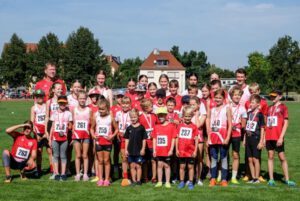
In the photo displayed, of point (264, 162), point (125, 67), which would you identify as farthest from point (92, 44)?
point (264, 162)

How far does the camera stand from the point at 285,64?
75000 mm

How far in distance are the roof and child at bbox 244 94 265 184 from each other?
83040 mm

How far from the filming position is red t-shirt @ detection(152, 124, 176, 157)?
27.2 feet

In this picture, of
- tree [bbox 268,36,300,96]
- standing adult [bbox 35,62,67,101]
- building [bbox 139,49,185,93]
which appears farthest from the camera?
building [bbox 139,49,185,93]

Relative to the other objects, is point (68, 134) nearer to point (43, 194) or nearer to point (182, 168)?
point (43, 194)

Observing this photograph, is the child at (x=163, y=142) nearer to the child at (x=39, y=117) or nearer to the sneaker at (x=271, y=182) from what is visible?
the sneaker at (x=271, y=182)

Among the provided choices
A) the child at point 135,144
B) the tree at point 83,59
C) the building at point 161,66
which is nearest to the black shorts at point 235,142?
the child at point 135,144

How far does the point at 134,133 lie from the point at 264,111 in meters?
2.62

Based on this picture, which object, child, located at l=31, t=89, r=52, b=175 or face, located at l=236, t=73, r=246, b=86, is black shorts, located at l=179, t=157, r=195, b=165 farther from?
child, located at l=31, t=89, r=52, b=175

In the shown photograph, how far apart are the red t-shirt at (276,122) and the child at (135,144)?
7.79 feet

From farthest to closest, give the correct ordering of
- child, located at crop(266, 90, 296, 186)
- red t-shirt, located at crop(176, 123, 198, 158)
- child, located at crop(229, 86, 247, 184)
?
child, located at crop(229, 86, 247, 184) → child, located at crop(266, 90, 296, 186) → red t-shirt, located at crop(176, 123, 198, 158)

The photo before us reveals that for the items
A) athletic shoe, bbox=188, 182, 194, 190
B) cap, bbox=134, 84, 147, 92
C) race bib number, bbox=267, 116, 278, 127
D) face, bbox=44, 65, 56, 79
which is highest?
face, bbox=44, 65, 56, 79

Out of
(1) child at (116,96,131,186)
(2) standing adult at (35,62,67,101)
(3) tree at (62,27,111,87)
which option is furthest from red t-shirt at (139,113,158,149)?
(3) tree at (62,27,111,87)

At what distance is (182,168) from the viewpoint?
8320 mm
